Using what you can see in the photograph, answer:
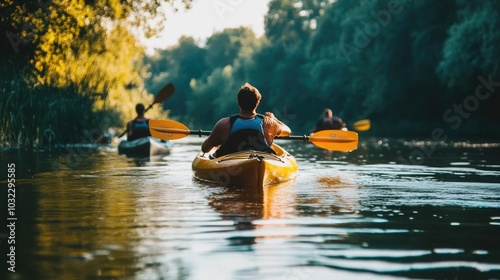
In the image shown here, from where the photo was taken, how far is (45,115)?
20656mm

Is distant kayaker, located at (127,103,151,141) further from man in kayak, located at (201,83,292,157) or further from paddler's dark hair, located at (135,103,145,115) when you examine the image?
man in kayak, located at (201,83,292,157)

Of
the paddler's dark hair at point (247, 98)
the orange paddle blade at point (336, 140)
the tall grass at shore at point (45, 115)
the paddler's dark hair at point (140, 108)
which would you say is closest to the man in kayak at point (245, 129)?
the paddler's dark hair at point (247, 98)

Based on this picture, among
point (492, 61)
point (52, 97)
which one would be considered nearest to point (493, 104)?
point (492, 61)

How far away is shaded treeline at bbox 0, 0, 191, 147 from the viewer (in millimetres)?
20172

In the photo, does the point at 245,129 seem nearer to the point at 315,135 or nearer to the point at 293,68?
the point at 315,135

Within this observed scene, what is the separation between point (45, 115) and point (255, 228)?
49.2 ft

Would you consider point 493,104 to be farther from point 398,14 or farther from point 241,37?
point 241,37

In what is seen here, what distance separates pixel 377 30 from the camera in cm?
4478

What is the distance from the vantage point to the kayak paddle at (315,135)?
12.9 m

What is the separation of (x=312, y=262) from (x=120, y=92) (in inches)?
919

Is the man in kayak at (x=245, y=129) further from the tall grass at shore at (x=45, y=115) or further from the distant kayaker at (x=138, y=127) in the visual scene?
the tall grass at shore at (x=45, y=115)

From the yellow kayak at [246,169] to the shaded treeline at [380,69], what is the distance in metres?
21.3

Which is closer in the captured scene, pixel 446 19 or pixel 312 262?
pixel 312 262

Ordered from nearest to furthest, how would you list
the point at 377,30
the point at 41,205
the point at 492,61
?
1. the point at 41,205
2. the point at 492,61
3. the point at 377,30
